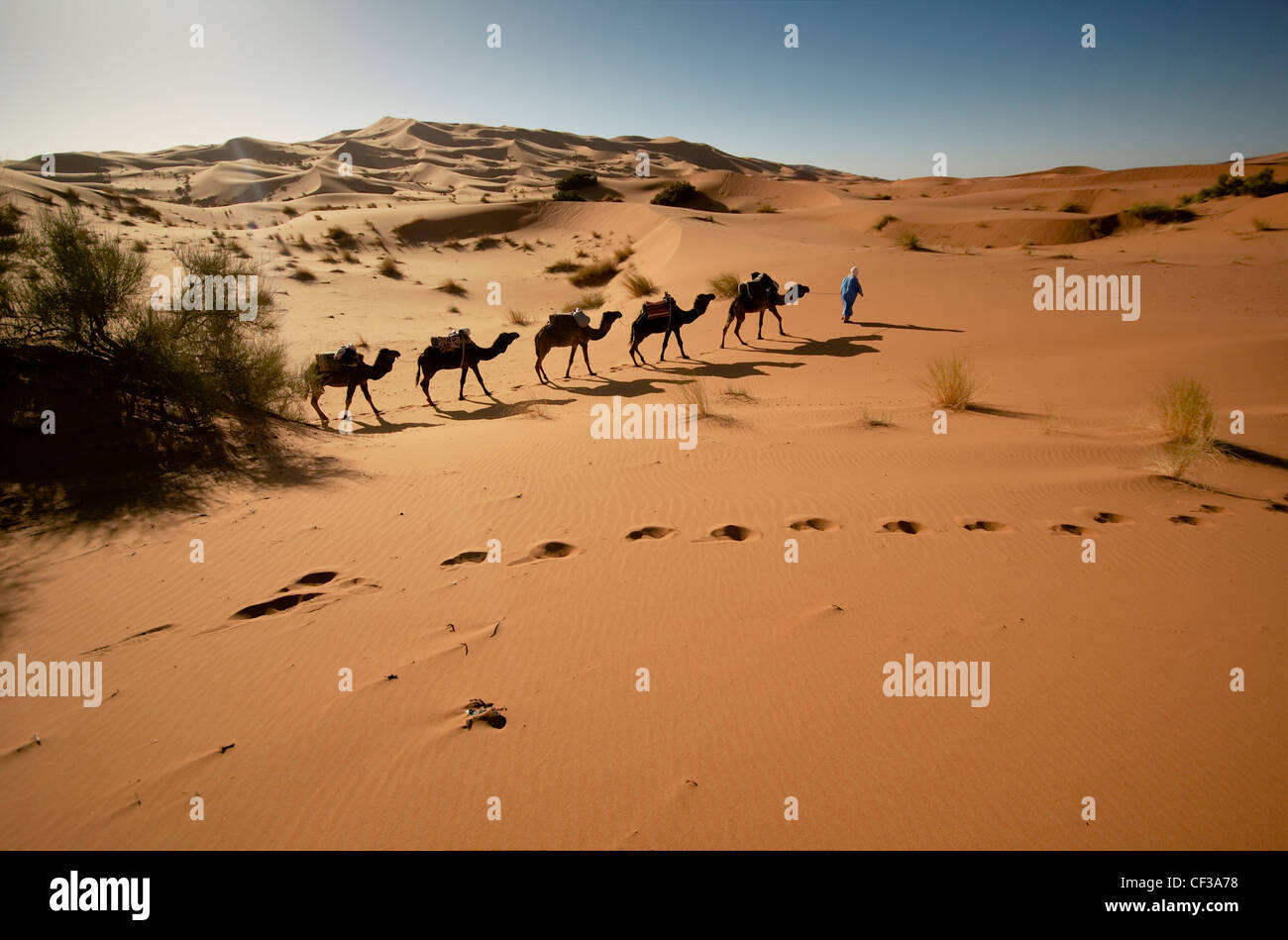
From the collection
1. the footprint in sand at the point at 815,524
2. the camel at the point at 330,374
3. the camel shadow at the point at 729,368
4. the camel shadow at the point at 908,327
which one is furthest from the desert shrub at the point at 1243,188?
the camel at the point at 330,374

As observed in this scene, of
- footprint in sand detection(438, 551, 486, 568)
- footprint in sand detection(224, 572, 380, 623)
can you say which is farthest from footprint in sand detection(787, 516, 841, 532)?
footprint in sand detection(224, 572, 380, 623)

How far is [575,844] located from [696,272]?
22273 mm

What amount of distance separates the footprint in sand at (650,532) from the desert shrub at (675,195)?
145ft

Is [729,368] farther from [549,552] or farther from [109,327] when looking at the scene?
[109,327]

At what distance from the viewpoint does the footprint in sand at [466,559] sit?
5595mm

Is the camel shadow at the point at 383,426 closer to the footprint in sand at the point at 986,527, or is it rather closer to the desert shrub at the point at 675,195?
the footprint in sand at the point at 986,527

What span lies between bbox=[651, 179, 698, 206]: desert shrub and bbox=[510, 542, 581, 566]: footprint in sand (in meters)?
44.5

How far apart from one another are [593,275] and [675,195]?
2330cm

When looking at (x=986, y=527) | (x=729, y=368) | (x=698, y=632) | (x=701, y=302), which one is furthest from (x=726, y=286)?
(x=698, y=632)

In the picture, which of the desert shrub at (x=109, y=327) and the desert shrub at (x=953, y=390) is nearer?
the desert shrub at (x=109, y=327)

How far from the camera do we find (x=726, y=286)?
64.2 feet

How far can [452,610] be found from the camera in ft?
15.8

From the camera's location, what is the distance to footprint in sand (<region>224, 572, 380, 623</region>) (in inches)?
193
